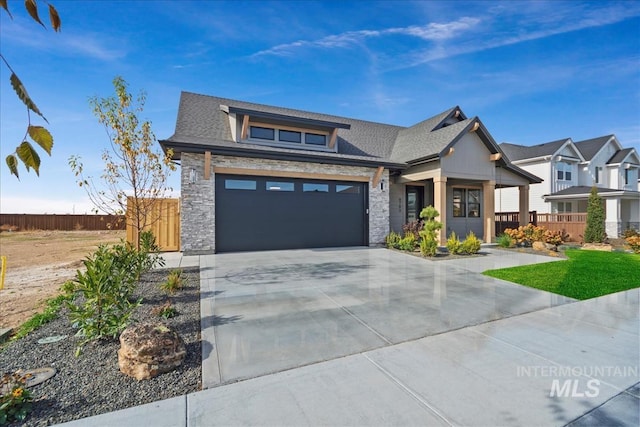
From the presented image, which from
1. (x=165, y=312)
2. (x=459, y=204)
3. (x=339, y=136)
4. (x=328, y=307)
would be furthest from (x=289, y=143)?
(x=459, y=204)

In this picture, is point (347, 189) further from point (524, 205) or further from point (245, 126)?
point (524, 205)

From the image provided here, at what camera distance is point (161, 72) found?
823cm

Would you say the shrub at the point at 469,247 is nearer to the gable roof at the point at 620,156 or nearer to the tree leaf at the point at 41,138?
the tree leaf at the point at 41,138

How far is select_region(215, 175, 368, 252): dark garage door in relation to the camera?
34.3 feet

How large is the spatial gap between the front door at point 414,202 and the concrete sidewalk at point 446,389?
11.5 meters

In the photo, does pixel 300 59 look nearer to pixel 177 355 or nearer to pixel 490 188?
pixel 490 188

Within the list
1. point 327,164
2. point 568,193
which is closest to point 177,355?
point 327,164

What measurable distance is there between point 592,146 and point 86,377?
34280mm

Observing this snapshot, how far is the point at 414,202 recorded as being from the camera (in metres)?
15.1

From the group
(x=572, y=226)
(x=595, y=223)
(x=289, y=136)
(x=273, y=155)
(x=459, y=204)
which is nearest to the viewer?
(x=273, y=155)

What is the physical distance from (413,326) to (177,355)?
2964 mm

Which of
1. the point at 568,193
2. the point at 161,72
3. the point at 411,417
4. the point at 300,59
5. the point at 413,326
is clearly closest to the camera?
the point at 411,417

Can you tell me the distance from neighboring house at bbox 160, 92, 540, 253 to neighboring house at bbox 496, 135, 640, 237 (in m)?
8.09

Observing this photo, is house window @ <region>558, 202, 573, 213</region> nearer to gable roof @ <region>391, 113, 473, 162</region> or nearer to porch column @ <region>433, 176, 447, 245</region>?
gable roof @ <region>391, 113, 473, 162</region>
